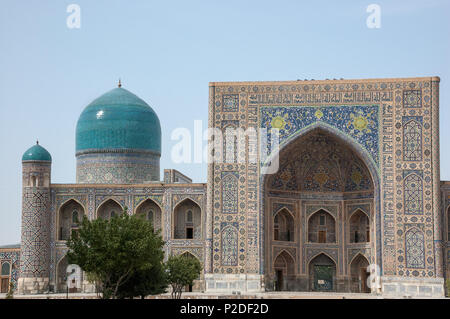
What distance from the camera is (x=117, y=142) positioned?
34.5 meters

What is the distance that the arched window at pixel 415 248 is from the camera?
2723cm

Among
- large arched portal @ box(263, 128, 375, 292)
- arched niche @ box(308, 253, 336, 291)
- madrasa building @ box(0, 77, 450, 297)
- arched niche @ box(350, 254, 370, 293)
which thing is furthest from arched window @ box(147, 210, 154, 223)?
arched niche @ box(350, 254, 370, 293)

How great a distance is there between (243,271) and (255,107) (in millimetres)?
5530

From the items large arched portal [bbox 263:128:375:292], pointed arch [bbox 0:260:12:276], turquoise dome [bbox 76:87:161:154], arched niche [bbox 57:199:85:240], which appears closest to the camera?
large arched portal [bbox 263:128:375:292]

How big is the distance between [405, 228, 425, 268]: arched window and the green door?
3.78 metres

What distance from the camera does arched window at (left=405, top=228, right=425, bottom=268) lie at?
27.2 m

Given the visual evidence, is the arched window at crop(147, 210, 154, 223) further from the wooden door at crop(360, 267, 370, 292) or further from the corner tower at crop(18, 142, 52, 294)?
the wooden door at crop(360, 267, 370, 292)

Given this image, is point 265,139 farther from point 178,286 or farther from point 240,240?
point 178,286

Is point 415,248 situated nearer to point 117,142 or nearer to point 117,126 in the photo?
point 117,142

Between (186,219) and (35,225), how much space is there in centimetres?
539
